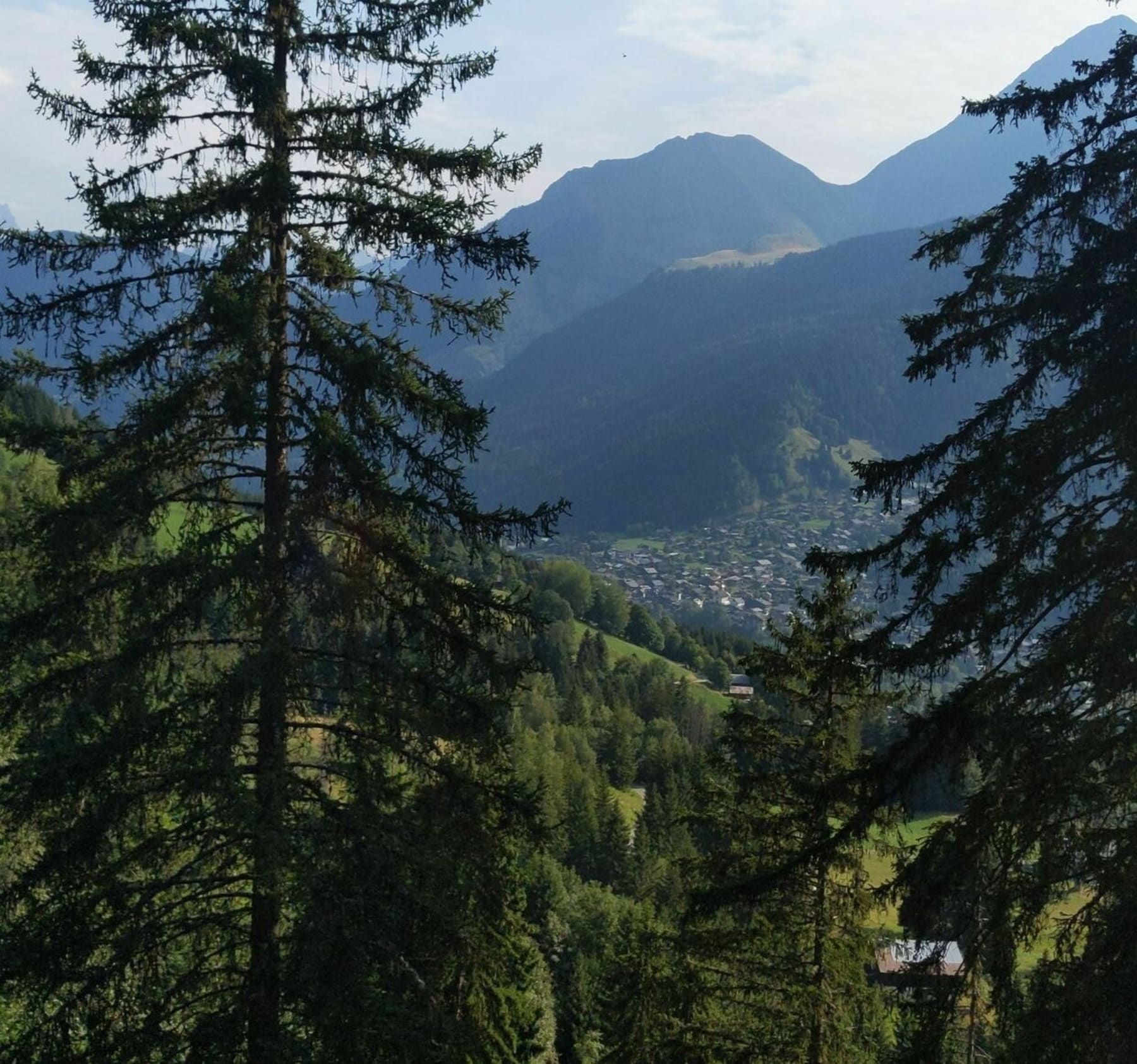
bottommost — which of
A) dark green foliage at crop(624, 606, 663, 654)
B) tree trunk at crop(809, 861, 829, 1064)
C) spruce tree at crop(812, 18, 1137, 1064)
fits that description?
tree trunk at crop(809, 861, 829, 1064)

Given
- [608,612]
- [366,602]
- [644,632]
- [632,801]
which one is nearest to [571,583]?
[608,612]

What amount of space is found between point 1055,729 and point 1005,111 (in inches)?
222

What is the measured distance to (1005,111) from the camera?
884 centimetres

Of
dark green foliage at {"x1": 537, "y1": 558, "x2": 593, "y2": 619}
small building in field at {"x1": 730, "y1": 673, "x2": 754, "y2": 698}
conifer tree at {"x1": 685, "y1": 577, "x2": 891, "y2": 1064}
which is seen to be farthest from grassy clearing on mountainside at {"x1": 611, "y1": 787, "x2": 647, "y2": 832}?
conifer tree at {"x1": 685, "y1": 577, "x2": 891, "y2": 1064}

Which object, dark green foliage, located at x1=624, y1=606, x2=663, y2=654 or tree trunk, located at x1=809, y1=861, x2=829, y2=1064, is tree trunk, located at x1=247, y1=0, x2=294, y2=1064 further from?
dark green foliage, located at x1=624, y1=606, x2=663, y2=654

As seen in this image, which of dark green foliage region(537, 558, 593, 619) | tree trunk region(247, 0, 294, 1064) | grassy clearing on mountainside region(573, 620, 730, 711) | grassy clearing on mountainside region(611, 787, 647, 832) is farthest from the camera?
dark green foliage region(537, 558, 593, 619)

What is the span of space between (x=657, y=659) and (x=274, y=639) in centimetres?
9908

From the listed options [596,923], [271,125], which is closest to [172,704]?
[271,125]

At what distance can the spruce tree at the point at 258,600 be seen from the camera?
24.8 ft

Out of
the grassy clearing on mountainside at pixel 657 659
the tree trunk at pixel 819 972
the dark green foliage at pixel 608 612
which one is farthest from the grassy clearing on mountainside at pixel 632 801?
the tree trunk at pixel 819 972

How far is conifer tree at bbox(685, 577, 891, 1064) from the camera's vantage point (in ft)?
39.6

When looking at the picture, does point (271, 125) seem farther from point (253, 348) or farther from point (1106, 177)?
point (1106, 177)

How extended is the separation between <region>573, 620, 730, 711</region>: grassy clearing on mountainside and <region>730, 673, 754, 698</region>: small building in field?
1.59 meters

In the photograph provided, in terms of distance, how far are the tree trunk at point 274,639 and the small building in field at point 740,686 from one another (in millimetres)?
92901
